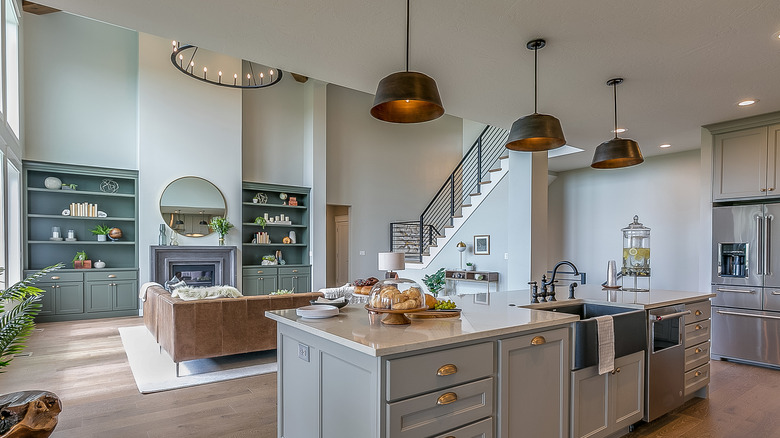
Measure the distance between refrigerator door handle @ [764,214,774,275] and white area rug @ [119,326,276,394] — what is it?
5.37m

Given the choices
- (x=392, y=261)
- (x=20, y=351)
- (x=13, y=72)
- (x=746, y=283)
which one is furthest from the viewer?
(x=392, y=261)

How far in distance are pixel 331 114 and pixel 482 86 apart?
6931mm

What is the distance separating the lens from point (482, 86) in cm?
405

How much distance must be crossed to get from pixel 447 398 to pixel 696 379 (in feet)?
9.45

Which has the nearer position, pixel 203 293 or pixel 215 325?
pixel 215 325

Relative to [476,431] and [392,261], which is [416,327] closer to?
[476,431]

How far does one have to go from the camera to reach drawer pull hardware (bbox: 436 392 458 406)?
1906mm

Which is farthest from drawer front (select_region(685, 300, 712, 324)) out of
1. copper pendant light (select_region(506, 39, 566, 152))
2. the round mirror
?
the round mirror

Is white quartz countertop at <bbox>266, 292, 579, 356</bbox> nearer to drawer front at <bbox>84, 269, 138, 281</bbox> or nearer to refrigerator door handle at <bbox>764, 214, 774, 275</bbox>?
refrigerator door handle at <bbox>764, 214, 774, 275</bbox>

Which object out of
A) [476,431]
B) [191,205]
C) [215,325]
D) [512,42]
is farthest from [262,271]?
[476,431]

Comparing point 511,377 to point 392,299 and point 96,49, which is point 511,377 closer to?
point 392,299

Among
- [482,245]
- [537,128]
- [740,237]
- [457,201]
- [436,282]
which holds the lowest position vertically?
[436,282]

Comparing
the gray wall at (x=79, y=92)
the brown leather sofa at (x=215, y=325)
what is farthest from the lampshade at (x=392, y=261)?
the gray wall at (x=79, y=92)

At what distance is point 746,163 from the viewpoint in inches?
193
